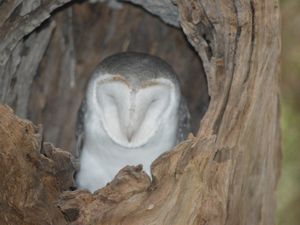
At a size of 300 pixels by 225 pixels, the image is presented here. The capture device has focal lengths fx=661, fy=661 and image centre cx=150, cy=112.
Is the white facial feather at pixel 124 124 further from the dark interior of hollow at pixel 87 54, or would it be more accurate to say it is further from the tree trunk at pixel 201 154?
the dark interior of hollow at pixel 87 54

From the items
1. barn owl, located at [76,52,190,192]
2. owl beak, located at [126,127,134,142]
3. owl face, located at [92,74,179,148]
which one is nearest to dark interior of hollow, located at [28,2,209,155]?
barn owl, located at [76,52,190,192]

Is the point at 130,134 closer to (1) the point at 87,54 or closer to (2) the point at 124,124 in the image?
(2) the point at 124,124

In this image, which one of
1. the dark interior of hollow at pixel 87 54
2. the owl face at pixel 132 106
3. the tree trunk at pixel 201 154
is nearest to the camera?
the tree trunk at pixel 201 154

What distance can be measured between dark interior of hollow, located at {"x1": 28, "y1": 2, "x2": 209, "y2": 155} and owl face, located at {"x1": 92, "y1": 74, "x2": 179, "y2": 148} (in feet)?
2.16

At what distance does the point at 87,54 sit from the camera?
3912 millimetres

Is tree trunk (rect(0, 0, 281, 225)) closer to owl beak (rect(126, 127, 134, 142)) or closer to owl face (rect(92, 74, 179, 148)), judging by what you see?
owl face (rect(92, 74, 179, 148))

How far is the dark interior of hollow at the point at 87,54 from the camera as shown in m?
3.74

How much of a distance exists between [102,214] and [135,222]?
121 millimetres

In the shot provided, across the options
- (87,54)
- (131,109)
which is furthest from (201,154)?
(87,54)

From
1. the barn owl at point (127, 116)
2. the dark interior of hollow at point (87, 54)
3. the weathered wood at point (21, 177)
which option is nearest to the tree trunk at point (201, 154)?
the weathered wood at point (21, 177)

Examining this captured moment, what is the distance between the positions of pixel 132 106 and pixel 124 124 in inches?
3.9

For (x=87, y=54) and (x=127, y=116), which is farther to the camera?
(x=87, y=54)

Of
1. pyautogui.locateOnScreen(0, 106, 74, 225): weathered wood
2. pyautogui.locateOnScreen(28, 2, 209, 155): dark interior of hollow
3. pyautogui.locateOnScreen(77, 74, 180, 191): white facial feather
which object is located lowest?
pyautogui.locateOnScreen(0, 106, 74, 225): weathered wood

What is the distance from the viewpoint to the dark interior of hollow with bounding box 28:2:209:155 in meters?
3.74
